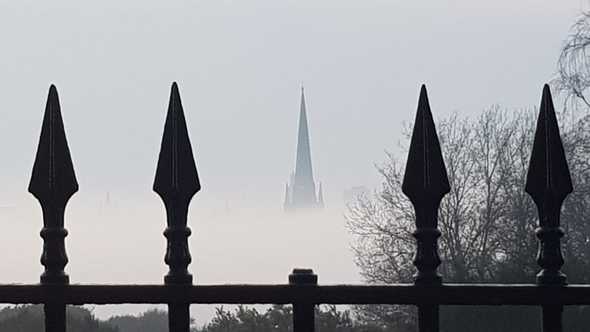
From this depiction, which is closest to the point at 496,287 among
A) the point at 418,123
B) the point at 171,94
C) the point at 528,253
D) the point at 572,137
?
the point at 418,123

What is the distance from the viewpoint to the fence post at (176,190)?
1897mm

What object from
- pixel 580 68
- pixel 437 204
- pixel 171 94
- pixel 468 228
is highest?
pixel 580 68

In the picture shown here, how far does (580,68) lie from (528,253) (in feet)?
10.2

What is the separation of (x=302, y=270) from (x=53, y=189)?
57 centimetres

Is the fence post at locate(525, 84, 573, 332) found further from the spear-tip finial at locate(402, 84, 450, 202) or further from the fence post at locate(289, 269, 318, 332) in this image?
the fence post at locate(289, 269, 318, 332)

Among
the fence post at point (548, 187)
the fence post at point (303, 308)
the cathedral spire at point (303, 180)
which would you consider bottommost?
the fence post at point (303, 308)

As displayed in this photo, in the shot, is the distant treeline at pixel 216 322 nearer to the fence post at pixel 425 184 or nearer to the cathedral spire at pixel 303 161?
the cathedral spire at pixel 303 161

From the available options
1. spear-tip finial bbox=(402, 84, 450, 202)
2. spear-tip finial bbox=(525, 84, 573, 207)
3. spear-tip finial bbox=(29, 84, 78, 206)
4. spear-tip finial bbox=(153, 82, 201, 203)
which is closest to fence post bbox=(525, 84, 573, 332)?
spear-tip finial bbox=(525, 84, 573, 207)

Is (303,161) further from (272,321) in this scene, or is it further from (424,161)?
(424,161)

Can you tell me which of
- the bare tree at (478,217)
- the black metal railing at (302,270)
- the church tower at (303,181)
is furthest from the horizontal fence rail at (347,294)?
the bare tree at (478,217)

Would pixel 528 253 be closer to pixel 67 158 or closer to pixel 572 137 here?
pixel 572 137

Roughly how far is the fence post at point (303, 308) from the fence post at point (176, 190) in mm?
223

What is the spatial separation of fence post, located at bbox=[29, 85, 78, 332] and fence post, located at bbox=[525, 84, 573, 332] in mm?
994

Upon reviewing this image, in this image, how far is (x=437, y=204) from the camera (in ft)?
6.25
